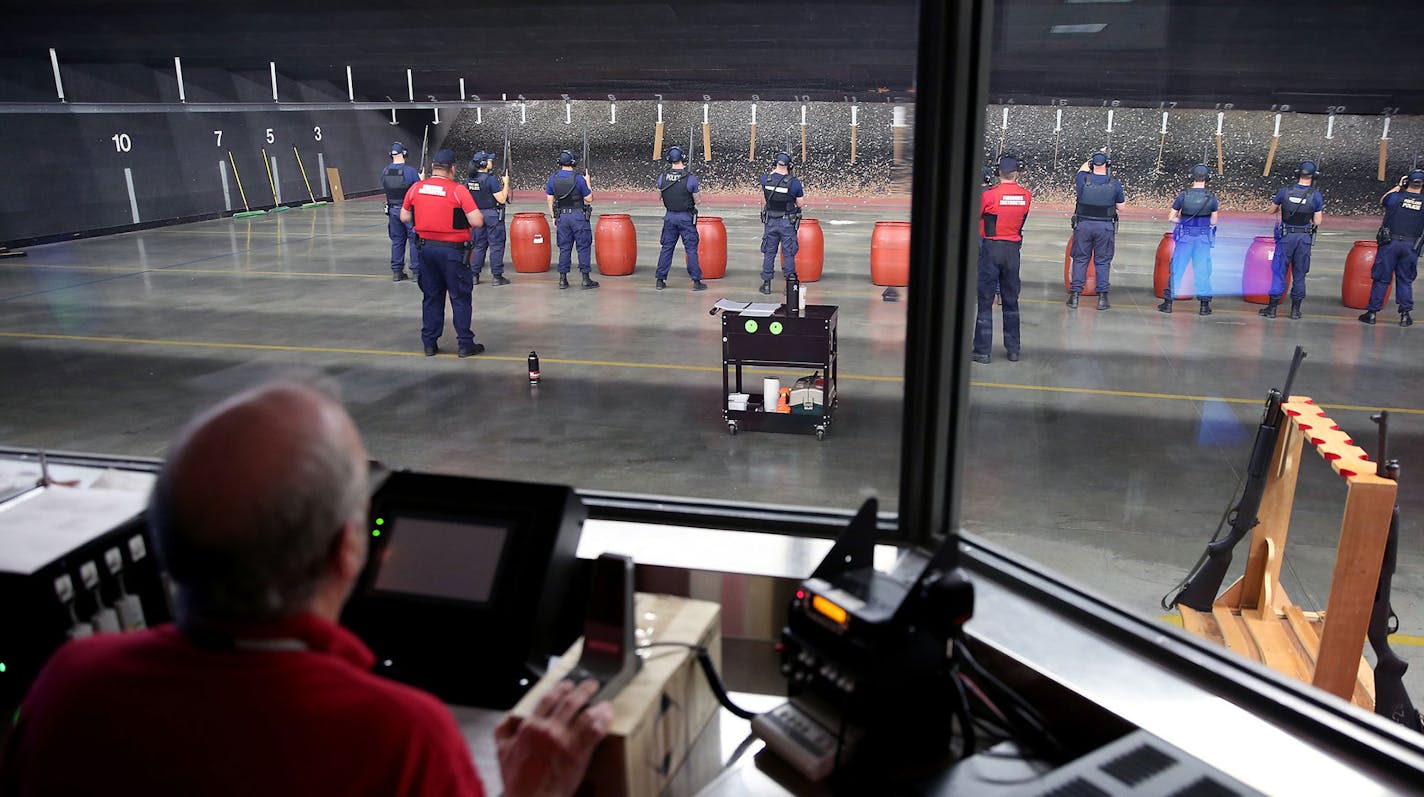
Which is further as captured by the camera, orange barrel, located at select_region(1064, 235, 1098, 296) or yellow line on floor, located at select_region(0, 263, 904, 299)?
yellow line on floor, located at select_region(0, 263, 904, 299)

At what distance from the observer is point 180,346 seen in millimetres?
8531

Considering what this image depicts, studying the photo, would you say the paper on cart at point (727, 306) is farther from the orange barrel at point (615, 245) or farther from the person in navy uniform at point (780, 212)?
the orange barrel at point (615, 245)

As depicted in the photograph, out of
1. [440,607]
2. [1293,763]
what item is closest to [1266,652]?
[1293,763]

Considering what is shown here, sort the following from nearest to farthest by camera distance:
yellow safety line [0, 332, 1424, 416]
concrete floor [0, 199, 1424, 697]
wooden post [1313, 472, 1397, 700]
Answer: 1. wooden post [1313, 472, 1397, 700]
2. concrete floor [0, 199, 1424, 697]
3. yellow safety line [0, 332, 1424, 416]

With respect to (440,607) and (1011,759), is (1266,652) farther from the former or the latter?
(440,607)

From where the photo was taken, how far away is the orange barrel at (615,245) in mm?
12094

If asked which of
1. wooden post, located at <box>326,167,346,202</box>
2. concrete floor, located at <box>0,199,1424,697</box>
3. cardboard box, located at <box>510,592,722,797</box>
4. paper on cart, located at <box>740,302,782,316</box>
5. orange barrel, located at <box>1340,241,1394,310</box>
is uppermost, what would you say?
wooden post, located at <box>326,167,346,202</box>

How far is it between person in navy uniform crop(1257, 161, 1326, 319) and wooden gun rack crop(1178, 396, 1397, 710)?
7546 millimetres

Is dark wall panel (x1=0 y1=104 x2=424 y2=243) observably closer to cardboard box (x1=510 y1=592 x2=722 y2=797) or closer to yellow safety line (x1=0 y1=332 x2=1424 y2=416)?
yellow safety line (x1=0 y1=332 x2=1424 y2=416)

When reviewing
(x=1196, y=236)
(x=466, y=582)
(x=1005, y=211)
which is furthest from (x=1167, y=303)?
(x=466, y=582)

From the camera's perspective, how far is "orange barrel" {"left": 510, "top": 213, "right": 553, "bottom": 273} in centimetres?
1246

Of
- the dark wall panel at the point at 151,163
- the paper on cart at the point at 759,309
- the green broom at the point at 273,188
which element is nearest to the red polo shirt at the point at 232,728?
the paper on cart at the point at 759,309

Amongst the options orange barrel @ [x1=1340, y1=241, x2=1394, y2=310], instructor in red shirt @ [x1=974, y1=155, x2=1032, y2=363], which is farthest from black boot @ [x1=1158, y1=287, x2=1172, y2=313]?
instructor in red shirt @ [x1=974, y1=155, x2=1032, y2=363]

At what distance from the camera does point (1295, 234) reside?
998cm
